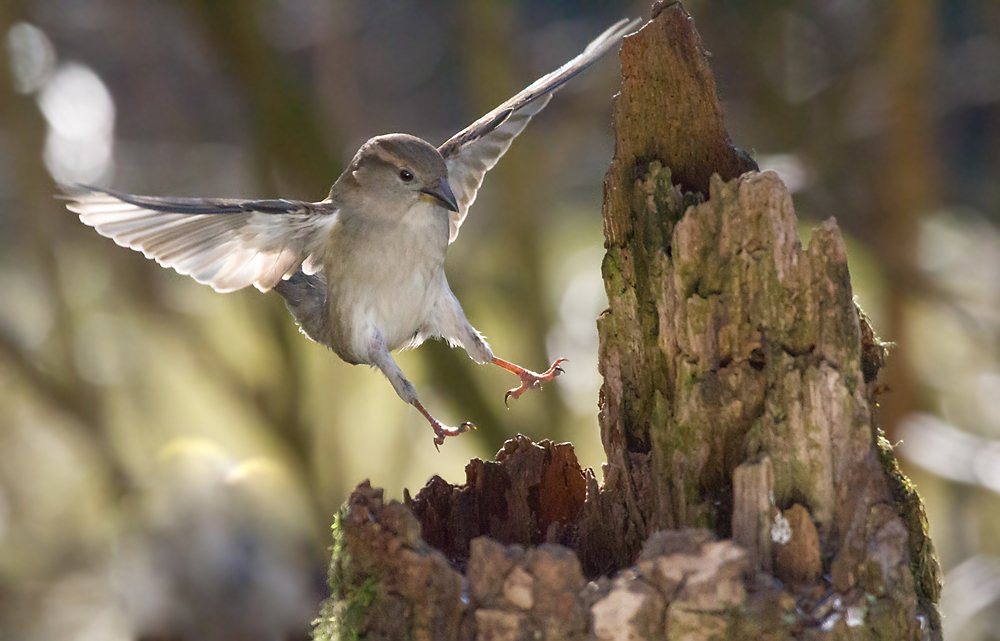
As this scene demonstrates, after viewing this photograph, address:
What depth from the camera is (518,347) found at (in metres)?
7.38

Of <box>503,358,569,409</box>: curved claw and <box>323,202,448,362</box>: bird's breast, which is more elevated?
<box>323,202,448,362</box>: bird's breast

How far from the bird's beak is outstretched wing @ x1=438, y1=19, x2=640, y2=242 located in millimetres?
176

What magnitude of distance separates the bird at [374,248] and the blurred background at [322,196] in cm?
109

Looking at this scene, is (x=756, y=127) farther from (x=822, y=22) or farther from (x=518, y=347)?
(x=518, y=347)

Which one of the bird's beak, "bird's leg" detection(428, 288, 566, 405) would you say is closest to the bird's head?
the bird's beak

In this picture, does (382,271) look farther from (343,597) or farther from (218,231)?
(343,597)

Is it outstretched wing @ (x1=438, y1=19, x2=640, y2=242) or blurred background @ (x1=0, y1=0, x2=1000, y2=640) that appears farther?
blurred background @ (x1=0, y1=0, x2=1000, y2=640)

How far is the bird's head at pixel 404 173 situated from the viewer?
3566mm

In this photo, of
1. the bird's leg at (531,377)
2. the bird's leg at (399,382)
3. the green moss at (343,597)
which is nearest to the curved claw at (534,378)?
the bird's leg at (531,377)

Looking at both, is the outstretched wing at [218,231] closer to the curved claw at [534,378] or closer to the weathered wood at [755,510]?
the curved claw at [534,378]

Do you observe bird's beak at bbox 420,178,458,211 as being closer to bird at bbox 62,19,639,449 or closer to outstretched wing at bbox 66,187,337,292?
bird at bbox 62,19,639,449

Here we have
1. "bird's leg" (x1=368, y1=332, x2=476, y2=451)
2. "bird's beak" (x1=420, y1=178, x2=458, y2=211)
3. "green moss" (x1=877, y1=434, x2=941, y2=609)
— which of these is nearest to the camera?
"green moss" (x1=877, y1=434, x2=941, y2=609)

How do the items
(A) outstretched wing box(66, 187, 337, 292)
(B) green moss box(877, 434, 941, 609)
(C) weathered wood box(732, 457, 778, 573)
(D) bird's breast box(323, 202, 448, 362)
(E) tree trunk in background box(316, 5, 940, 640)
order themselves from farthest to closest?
(D) bird's breast box(323, 202, 448, 362), (A) outstretched wing box(66, 187, 337, 292), (B) green moss box(877, 434, 941, 609), (C) weathered wood box(732, 457, 778, 573), (E) tree trunk in background box(316, 5, 940, 640)

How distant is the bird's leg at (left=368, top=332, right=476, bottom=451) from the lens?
3.45 meters
